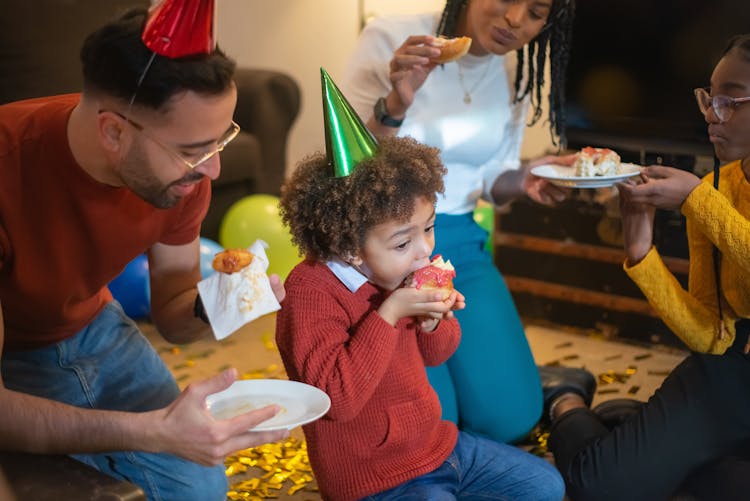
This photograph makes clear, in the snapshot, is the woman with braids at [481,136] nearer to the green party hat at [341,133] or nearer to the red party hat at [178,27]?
the green party hat at [341,133]

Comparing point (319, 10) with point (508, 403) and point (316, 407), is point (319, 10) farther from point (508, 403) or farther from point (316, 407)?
point (316, 407)

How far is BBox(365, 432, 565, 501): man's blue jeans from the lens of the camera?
1.68 metres

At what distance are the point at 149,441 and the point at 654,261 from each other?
3.78 ft

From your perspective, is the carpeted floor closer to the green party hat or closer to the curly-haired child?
the curly-haired child

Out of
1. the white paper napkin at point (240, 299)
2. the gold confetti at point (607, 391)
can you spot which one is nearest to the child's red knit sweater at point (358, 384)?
the white paper napkin at point (240, 299)

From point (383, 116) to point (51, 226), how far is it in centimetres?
80

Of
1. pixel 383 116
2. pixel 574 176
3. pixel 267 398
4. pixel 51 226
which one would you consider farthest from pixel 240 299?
pixel 574 176

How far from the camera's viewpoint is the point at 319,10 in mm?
4727

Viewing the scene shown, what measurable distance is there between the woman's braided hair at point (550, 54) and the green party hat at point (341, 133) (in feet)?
2.58

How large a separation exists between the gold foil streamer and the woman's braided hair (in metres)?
1.12

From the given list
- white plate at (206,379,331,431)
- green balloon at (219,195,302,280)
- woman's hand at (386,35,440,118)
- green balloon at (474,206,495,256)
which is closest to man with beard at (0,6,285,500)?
white plate at (206,379,331,431)

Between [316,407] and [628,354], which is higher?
[316,407]

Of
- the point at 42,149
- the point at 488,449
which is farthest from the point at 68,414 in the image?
the point at 488,449

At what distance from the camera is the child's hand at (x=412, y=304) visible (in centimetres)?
154
